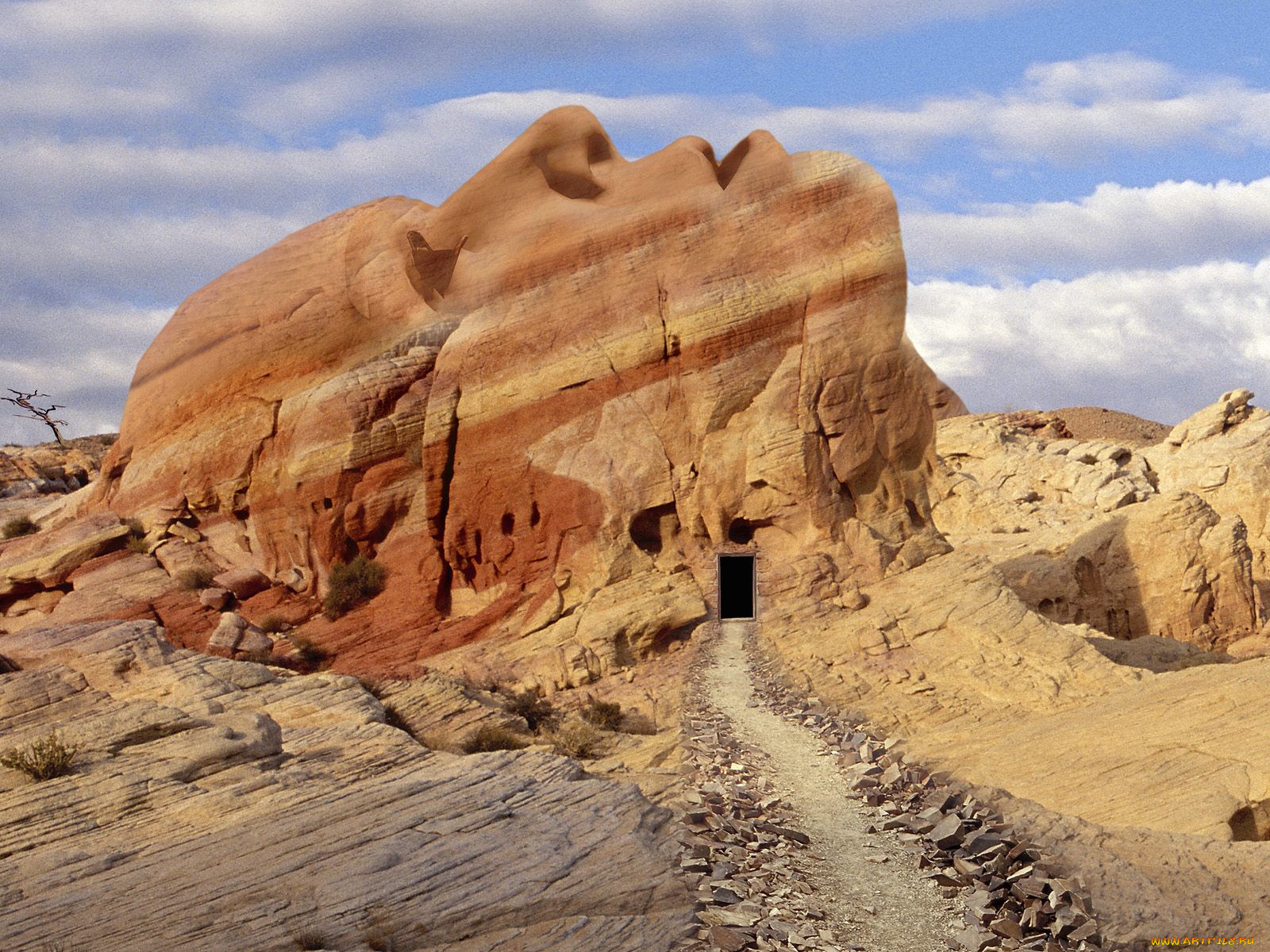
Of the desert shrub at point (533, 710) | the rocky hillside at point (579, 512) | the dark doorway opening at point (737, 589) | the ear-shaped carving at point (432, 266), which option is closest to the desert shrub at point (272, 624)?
the rocky hillside at point (579, 512)

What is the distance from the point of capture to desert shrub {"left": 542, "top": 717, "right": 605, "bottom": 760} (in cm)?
1738

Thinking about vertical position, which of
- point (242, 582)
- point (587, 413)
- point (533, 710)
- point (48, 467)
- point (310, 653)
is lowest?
point (533, 710)

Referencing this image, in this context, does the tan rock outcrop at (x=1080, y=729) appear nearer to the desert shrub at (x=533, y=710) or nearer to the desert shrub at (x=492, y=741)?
the desert shrub at (x=533, y=710)

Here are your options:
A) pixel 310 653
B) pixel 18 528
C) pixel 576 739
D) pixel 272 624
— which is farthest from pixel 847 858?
pixel 18 528

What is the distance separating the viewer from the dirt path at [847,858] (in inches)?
413

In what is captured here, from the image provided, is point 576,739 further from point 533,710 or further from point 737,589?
point 737,589

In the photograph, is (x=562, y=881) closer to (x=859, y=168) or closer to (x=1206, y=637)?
(x=859, y=168)

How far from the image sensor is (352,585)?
79.2 feet

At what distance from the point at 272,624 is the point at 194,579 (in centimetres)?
199

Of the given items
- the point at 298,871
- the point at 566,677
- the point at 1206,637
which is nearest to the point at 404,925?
the point at 298,871

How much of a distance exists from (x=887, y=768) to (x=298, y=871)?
8.31 metres

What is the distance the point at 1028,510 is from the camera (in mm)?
36500

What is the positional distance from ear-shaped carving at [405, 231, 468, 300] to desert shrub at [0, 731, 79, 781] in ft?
48.0

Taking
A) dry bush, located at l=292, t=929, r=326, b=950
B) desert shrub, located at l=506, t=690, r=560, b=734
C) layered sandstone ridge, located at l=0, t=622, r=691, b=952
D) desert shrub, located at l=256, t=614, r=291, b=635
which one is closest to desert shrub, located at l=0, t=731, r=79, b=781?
layered sandstone ridge, located at l=0, t=622, r=691, b=952
